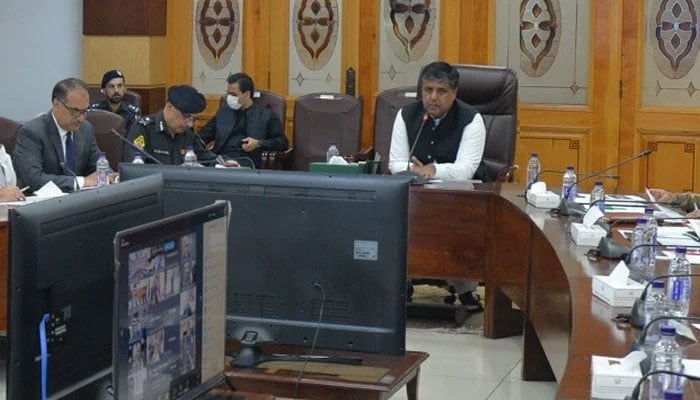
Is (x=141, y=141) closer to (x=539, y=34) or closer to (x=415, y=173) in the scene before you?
(x=415, y=173)

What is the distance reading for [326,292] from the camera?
3.05m

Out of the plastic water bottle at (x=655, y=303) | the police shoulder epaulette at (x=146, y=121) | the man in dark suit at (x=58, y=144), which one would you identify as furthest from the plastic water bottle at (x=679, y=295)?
A: the police shoulder epaulette at (x=146, y=121)

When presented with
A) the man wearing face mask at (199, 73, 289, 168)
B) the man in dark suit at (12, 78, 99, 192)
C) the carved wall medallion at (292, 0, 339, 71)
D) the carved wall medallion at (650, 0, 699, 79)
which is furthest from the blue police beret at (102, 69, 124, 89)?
the carved wall medallion at (650, 0, 699, 79)

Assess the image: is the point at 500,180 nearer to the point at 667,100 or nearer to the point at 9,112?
the point at 667,100

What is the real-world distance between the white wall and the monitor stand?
637cm

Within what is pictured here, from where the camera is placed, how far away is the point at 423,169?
659 cm

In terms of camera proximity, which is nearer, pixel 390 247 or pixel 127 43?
pixel 390 247

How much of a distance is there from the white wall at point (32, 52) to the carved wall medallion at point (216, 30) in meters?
0.98

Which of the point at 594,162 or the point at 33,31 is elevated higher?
the point at 33,31

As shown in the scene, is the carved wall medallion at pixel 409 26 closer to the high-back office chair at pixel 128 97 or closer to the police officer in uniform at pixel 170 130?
the high-back office chair at pixel 128 97

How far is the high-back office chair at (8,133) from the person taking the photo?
22.2 feet

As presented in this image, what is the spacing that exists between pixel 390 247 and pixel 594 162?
604cm

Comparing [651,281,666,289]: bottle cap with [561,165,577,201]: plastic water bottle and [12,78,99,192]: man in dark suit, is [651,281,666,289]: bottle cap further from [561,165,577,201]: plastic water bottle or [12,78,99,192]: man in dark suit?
[12,78,99,192]: man in dark suit

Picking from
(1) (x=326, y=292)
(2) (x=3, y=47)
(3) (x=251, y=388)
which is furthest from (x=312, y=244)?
(2) (x=3, y=47)
